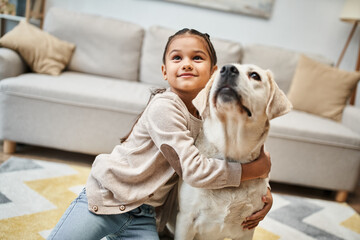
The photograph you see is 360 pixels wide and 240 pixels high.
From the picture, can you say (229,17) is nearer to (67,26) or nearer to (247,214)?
(67,26)

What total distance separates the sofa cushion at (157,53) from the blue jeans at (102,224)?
5.95 feet

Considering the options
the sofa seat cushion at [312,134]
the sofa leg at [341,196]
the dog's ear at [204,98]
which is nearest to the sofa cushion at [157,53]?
the sofa seat cushion at [312,134]

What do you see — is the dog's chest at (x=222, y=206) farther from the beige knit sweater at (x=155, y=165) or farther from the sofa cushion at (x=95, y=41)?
the sofa cushion at (x=95, y=41)

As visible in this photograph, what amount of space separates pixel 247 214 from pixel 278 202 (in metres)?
1.19

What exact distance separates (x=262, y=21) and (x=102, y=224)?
9.68 feet

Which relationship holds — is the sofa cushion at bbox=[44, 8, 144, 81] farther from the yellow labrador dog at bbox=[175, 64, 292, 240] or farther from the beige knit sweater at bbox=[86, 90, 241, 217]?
the yellow labrador dog at bbox=[175, 64, 292, 240]

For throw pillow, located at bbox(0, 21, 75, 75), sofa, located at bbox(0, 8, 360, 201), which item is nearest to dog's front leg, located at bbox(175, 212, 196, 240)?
sofa, located at bbox(0, 8, 360, 201)

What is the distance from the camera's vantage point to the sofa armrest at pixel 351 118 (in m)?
2.62

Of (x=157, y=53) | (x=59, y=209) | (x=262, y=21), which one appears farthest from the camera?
(x=262, y=21)

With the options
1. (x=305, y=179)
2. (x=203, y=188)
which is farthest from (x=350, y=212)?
(x=203, y=188)

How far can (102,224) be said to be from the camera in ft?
3.97

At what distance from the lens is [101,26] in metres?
2.98

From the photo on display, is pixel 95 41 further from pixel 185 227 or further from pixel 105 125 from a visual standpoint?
pixel 185 227

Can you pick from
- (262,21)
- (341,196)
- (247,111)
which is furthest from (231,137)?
(262,21)
